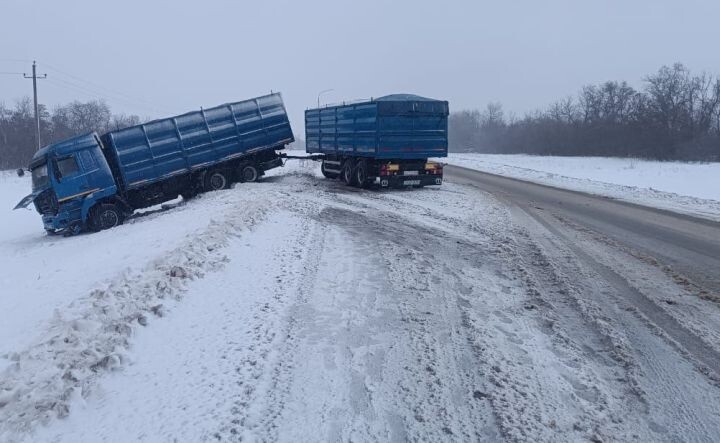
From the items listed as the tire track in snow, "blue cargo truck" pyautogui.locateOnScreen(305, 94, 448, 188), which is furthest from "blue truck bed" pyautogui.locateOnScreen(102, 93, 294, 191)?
the tire track in snow

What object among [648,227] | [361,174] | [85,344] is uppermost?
[361,174]

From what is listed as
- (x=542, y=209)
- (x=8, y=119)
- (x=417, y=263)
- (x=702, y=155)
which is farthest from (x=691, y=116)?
(x=8, y=119)

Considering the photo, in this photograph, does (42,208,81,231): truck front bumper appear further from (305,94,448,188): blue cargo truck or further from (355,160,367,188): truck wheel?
(305,94,448,188): blue cargo truck

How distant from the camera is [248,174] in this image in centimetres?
2008

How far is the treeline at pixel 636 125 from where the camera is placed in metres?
56.9

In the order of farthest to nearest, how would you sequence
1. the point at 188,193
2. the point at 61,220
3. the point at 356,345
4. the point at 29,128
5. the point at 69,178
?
1. the point at 29,128
2. the point at 188,193
3. the point at 69,178
4. the point at 61,220
5. the point at 356,345

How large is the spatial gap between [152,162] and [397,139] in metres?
8.49

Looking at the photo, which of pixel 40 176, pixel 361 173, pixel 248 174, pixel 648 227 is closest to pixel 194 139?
pixel 248 174

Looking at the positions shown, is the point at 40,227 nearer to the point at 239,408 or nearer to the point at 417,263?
the point at 417,263

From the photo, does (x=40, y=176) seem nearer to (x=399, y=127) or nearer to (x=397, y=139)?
(x=397, y=139)

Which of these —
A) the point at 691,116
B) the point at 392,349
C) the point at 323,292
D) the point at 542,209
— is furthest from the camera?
the point at 691,116

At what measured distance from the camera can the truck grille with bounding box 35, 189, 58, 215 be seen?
15.5m

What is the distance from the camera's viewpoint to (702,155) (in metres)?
53.1

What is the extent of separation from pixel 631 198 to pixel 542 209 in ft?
19.5
